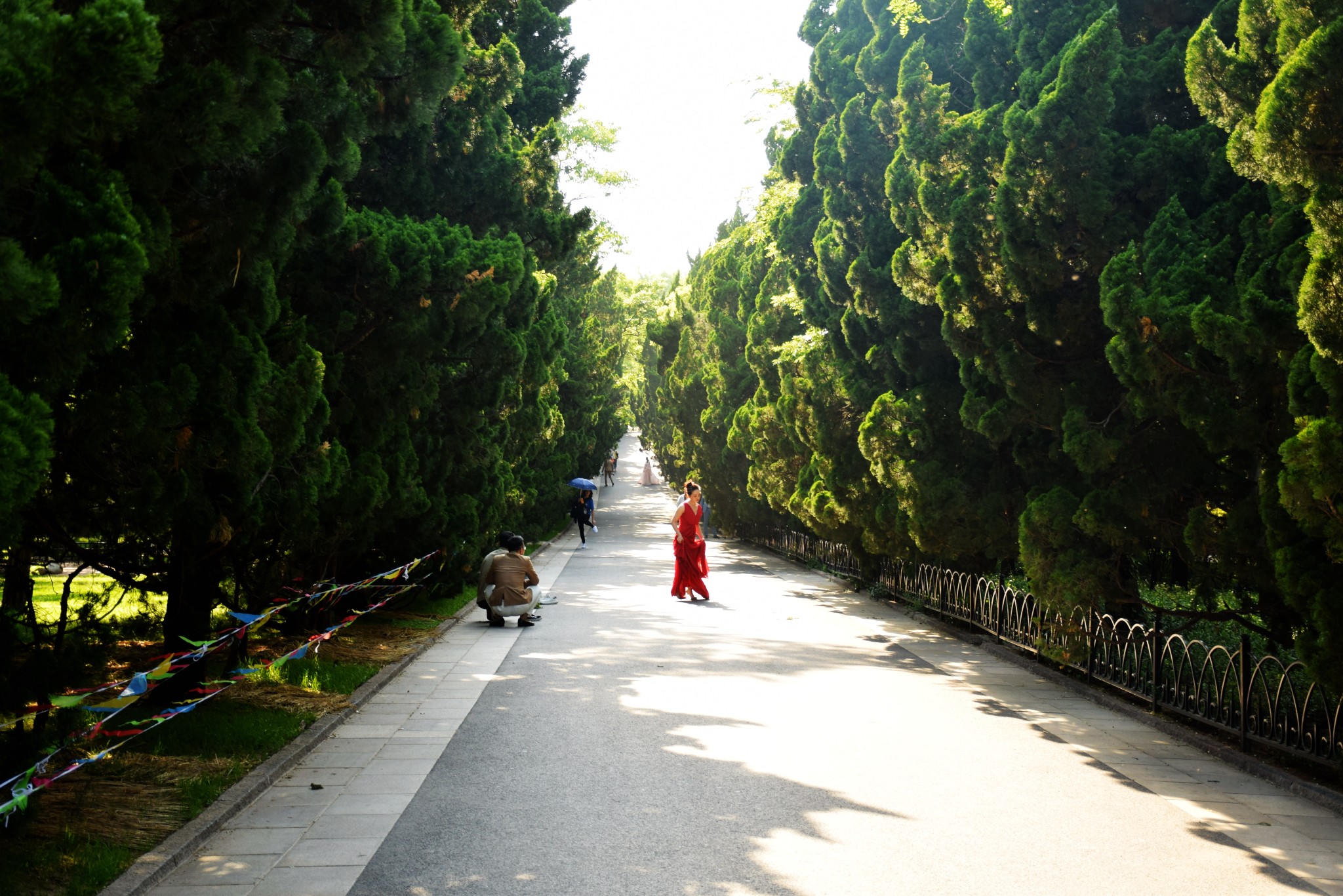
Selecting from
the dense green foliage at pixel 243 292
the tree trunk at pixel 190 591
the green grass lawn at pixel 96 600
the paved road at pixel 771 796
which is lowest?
the green grass lawn at pixel 96 600

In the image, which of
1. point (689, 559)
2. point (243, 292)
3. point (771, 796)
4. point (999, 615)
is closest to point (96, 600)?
point (243, 292)

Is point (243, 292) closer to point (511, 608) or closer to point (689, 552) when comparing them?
point (511, 608)

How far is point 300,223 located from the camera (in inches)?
305

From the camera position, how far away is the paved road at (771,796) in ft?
16.4

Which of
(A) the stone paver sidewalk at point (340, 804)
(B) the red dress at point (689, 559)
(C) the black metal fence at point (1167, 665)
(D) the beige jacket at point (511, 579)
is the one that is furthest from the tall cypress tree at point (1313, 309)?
(B) the red dress at point (689, 559)

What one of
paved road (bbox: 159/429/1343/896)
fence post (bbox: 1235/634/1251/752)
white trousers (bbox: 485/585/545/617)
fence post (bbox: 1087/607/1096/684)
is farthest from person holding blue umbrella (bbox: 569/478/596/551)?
fence post (bbox: 1235/634/1251/752)

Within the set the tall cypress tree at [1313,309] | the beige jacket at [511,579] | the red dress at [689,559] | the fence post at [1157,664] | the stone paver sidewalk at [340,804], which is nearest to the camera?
the stone paver sidewalk at [340,804]

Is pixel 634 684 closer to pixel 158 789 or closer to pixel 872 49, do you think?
pixel 158 789

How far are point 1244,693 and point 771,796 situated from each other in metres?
3.53

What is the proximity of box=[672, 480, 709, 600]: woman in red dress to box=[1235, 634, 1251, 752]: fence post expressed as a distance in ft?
33.6

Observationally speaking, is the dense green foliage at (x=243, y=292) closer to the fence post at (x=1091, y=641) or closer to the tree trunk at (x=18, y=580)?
the tree trunk at (x=18, y=580)

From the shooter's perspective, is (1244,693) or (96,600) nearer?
(1244,693)

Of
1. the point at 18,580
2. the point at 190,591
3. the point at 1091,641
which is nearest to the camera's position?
the point at 18,580

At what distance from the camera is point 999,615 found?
40.9 feet
